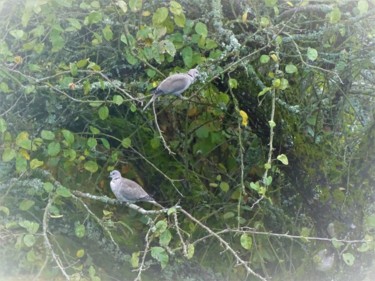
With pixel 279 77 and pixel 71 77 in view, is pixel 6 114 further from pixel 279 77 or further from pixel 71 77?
pixel 279 77

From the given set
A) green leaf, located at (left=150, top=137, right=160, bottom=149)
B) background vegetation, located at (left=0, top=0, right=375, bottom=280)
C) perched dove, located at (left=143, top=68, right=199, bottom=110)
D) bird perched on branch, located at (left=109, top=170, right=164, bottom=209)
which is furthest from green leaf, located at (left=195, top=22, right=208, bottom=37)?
bird perched on branch, located at (left=109, top=170, right=164, bottom=209)

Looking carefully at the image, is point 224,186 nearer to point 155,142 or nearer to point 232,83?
point 155,142

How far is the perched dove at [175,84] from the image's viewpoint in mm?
2686

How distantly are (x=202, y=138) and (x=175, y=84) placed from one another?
21.6 inches

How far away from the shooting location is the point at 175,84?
2707 millimetres

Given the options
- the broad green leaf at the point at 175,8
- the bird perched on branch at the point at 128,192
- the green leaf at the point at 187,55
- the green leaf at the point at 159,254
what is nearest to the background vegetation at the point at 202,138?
the green leaf at the point at 187,55

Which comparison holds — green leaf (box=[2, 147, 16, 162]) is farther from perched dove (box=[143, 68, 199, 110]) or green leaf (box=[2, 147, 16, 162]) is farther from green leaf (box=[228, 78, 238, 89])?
green leaf (box=[228, 78, 238, 89])

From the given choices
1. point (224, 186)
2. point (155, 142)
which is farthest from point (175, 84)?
point (224, 186)

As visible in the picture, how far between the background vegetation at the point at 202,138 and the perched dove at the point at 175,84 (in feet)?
0.23

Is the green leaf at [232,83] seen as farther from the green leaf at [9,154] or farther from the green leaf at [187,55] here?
the green leaf at [9,154]

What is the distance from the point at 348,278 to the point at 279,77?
1.26 meters

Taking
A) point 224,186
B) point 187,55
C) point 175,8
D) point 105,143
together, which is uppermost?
point 175,8

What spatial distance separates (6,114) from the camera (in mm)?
2975

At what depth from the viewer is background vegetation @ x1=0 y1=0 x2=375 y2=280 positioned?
9.27 feet
